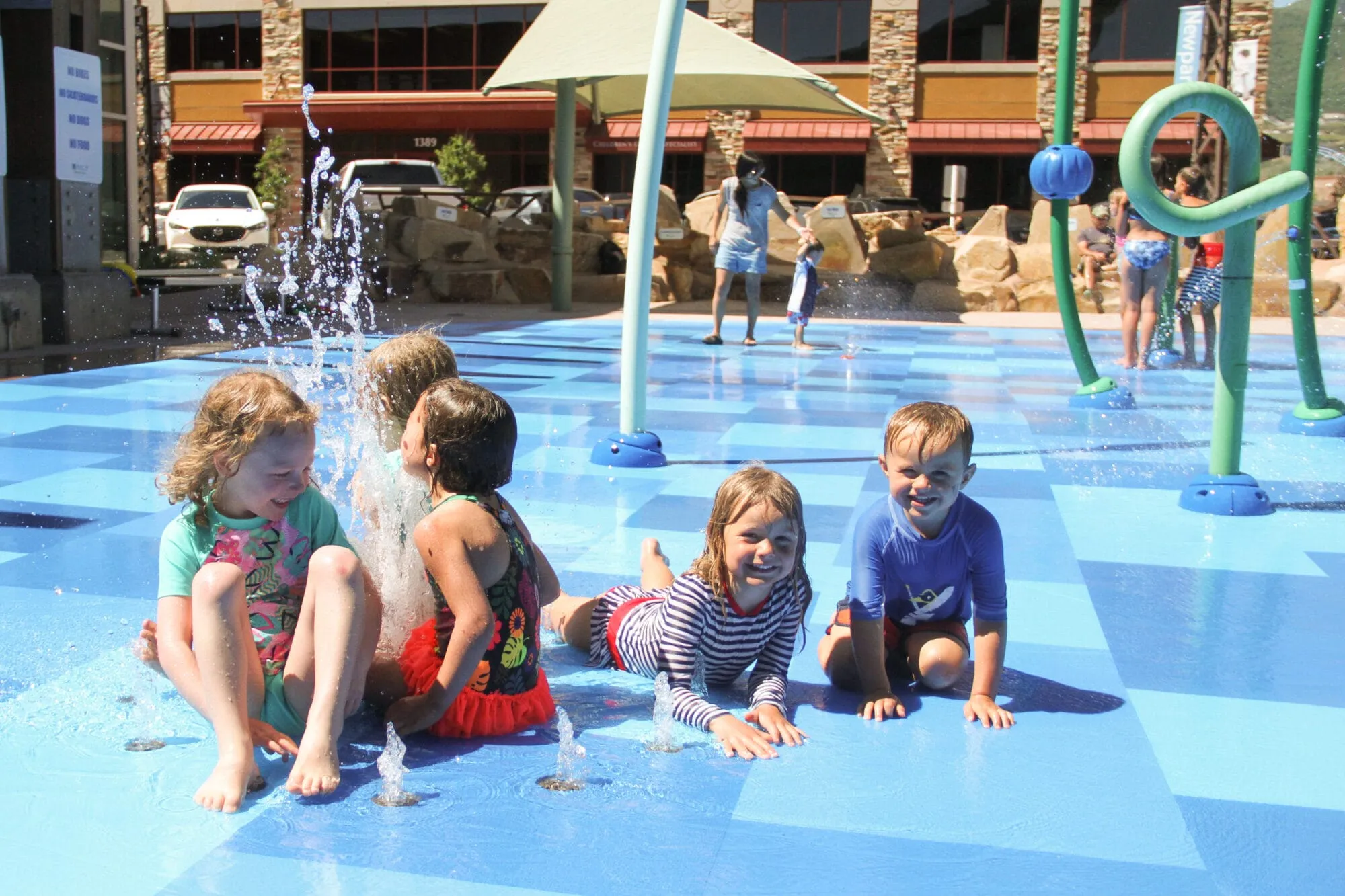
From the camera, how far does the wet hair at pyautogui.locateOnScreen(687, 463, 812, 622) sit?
127 inches

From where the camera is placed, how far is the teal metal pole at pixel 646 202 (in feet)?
20.2

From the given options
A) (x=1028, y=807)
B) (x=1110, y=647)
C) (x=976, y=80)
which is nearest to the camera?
(x=1028, y=807)

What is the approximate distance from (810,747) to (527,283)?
15910mm

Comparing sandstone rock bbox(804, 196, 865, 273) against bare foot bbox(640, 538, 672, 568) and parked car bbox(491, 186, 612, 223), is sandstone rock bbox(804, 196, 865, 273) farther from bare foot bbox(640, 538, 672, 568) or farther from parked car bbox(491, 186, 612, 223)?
bare foot bbox(640, 538, 672, 568)

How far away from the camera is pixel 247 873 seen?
250cm

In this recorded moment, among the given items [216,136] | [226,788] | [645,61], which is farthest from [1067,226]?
[216,136]

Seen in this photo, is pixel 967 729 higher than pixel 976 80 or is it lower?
lower

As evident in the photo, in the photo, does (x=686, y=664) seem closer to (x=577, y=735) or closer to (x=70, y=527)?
(x=577, y=735)

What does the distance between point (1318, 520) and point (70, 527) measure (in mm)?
5072

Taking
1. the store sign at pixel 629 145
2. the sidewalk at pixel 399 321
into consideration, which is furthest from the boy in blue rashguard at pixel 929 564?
the store sign at pixel 629 145

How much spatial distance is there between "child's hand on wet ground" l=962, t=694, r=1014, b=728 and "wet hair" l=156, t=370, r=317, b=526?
5.77 feet

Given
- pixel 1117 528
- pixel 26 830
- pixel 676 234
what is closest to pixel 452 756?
pixel 26 830

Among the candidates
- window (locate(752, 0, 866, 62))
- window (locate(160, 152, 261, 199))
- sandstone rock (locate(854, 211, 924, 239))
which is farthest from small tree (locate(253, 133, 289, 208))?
sandstone rock (locate(854, 211, 924, 239))

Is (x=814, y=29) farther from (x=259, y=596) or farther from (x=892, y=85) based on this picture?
(x=259, y=596)
